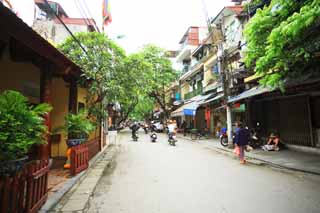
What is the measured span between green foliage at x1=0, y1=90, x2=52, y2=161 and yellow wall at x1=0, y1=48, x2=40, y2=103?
15.0 ft

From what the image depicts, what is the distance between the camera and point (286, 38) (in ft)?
18.4

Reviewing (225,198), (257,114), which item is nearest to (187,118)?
(257,114)

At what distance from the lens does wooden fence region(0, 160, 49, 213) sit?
2857mm

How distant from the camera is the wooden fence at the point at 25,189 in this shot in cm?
286

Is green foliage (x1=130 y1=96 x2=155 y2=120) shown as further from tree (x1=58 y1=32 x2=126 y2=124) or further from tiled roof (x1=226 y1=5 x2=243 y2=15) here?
tree (x1=58 y1=32 x2=126 y2=124)

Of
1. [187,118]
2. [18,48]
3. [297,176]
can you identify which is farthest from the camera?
[187,118]

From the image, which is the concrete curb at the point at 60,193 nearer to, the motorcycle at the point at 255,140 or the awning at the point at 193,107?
the motorcycle at the point at 255,140

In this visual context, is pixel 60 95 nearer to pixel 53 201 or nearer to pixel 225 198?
pixel 53 201

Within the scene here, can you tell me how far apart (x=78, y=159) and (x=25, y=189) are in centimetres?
358

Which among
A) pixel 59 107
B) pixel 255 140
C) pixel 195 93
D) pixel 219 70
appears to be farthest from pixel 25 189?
pixel 195 93

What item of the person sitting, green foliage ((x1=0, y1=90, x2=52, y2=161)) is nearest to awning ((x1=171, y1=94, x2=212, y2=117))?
the person sitting

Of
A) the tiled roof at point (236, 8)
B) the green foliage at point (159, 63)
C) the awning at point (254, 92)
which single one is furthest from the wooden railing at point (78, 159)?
the green foliage at point (159, 63)

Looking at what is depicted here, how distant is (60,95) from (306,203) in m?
9.89

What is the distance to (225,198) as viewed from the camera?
15.8ft
